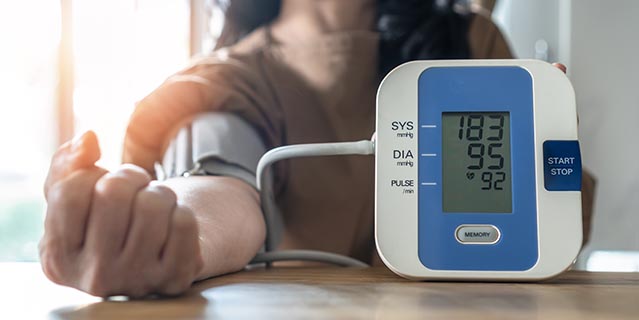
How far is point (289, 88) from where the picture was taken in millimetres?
945

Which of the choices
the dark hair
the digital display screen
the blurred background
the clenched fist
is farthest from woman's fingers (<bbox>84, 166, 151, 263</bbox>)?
the blurred background

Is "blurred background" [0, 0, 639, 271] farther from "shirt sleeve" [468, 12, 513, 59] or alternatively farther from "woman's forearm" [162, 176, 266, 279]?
"woman's forearm" [162, 176, 266, 279]

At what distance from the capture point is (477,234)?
0.51 metres

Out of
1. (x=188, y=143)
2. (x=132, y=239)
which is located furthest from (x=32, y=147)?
(x=132, y=239)

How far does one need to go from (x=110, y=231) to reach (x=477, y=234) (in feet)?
0.88

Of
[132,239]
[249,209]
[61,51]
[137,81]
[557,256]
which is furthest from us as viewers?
[137,81]

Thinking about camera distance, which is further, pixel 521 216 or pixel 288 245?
pixel 288 245

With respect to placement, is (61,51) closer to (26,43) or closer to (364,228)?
(26,43)

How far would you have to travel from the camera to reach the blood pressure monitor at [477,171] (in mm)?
508

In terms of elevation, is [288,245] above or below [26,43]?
below

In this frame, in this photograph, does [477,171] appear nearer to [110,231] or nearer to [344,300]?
[344,300]

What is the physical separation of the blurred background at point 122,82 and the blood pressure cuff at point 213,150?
3.11ft

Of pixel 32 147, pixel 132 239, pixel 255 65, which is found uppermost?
pixel 255 65

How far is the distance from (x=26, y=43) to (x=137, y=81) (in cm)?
51
